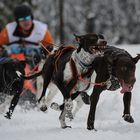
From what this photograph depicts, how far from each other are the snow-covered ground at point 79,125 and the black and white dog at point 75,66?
49cm

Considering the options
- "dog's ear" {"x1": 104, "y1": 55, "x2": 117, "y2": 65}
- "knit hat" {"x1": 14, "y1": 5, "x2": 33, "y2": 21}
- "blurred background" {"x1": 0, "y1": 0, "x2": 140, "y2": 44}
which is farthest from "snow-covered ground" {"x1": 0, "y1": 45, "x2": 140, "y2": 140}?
"blurred background" {"x1": 0, "y1": 0, "x2": 140, "y2": 44}

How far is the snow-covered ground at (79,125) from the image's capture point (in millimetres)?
7992

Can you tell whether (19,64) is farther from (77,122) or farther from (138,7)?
(138,7)

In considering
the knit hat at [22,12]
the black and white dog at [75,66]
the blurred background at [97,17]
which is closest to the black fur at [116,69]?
the black and white dog at [75,66]

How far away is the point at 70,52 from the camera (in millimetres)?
9758

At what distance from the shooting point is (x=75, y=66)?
30.4ft

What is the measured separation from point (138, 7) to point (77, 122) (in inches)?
846

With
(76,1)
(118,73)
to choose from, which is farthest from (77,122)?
(76,1)

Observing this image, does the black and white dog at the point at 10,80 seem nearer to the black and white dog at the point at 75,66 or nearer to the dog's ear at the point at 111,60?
the black and white dog at the point at 75,66

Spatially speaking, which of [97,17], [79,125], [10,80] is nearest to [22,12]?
[10,80]

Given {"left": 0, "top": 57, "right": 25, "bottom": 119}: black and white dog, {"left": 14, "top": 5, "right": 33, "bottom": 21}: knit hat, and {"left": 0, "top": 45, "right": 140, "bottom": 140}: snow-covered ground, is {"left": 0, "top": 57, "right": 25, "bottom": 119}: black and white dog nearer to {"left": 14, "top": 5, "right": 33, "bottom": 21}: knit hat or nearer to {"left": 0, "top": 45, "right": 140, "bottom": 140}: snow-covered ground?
{"left": 0, "top": 45, "right": 140, "bottom": 140}: snow-covered ground

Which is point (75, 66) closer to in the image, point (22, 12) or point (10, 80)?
point (10, 80)

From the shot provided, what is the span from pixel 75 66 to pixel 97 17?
25.4 m

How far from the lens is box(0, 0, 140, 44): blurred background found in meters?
32.6
